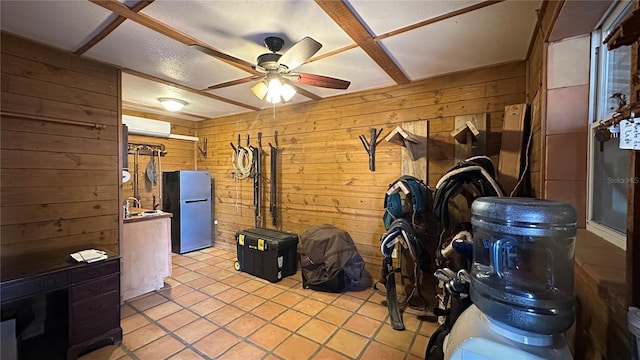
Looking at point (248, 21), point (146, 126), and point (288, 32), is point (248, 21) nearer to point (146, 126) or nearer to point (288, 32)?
point (288, 32)

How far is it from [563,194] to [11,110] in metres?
3.87

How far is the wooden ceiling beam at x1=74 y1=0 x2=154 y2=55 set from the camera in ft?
5.33

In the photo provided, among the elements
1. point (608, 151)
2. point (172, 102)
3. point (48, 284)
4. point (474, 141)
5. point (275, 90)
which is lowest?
point (48, 284)

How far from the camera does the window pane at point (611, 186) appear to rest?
1.16 m

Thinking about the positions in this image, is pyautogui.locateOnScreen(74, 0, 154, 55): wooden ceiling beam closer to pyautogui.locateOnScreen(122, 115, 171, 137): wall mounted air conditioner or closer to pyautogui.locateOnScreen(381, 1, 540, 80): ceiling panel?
pyautogui.locateOnScreen(381, 1, 540, 80): ceiling panel

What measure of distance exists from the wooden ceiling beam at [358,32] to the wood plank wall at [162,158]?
4.07 meters

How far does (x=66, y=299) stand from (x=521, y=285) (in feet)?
9.15

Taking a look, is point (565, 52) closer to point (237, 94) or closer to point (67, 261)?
point (237, 94)

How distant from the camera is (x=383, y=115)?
125 inches

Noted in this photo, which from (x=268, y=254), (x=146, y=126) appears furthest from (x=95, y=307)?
(x=146, y=126)

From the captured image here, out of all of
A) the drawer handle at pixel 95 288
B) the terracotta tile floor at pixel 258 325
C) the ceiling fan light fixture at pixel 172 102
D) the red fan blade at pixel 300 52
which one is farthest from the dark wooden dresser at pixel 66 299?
the ceiling fan light fixture at pixel 172 102

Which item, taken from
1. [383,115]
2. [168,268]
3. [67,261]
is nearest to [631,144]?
[383,115]

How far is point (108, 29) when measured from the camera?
1934 millimetres

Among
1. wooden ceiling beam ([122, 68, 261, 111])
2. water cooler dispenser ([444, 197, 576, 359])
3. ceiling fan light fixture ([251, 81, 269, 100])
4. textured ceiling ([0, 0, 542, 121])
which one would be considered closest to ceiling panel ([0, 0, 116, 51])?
textured ceiling ([0, 0, 542, 121])
